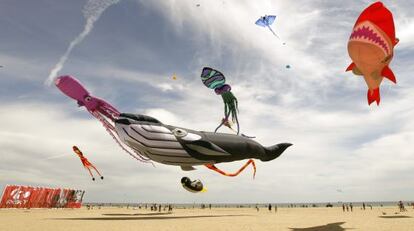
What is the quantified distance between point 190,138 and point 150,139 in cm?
190

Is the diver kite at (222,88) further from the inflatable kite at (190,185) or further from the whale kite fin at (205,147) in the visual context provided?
the inflatable kite at (190,185)

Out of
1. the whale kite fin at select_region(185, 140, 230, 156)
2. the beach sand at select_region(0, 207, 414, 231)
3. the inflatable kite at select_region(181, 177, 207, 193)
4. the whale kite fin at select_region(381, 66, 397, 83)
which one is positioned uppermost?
the whale kite fin at select_region(381, 66, 397, 83)

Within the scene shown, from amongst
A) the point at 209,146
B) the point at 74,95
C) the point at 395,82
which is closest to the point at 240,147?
the point at 209,146

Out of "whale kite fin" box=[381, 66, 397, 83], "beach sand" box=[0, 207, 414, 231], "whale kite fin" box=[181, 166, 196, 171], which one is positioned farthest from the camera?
"beach sand" box=[0, 207, 414, 231]

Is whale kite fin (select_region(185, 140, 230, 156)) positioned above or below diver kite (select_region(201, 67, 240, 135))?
below

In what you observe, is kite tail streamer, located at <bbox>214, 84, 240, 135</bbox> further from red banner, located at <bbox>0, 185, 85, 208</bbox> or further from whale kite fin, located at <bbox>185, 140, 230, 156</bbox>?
red banner, located at <bbox>0, 185, 85, 208</bbox>

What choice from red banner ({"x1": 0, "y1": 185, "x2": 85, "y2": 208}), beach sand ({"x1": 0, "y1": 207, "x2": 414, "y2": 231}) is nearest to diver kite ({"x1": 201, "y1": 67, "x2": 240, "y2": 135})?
beach sand ({"x1": 0, "y1": 207, "x2": 414, "y2": 231})

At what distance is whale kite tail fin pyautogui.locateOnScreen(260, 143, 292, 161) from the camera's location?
18634 mm

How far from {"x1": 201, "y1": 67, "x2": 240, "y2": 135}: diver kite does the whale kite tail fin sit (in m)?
2.11

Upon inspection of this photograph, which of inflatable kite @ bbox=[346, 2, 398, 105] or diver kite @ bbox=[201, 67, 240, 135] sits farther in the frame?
diver kite @ bbox=[201, 67, 240, 135]

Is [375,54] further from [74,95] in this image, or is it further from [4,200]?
[4,200]

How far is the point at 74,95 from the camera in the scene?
1722 cm

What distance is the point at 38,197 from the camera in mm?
51500

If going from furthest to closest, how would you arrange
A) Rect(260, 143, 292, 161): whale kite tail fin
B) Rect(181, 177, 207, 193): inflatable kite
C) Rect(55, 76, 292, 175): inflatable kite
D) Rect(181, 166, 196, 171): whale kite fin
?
Rect(181, 177, 207, 193): inflatable kite < Rect(260, 143, 292, 161): whale kite tail fin < Rect(181, 166, 196, 171): whale kite fin < Rect(55, 76, 292, 175): inflatable kite
